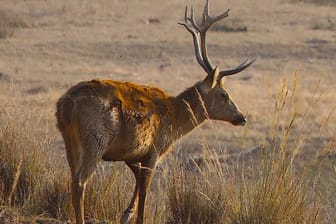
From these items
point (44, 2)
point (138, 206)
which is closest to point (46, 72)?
point (138, 206)

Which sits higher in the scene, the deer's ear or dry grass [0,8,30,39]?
the deer's ear

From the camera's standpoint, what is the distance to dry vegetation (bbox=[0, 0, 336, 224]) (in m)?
7.34

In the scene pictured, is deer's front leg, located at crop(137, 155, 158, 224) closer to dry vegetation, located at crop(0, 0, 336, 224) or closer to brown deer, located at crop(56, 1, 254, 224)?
brown deer, located at crop(56, 1, 254, 224)

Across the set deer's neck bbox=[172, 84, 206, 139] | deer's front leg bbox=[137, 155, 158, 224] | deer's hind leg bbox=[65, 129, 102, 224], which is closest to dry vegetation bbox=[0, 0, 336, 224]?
deer's front leg bbox=[137, 155, 158, 224]

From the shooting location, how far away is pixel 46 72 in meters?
19.7

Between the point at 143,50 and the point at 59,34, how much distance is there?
343cm

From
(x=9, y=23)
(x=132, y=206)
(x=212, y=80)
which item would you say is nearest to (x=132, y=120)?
(x=132, y=206)

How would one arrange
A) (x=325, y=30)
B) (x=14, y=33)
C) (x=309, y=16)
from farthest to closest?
(x=309, y=16) → (x=325, y=30) → (x=14, y=33)

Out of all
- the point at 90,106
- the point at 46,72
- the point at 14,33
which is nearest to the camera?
the point at 90,106

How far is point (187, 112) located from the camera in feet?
26.7

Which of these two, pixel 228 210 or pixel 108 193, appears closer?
pixel 228 210

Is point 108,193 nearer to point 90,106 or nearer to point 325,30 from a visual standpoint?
point 90,106

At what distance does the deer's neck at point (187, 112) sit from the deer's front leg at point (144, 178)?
461mm

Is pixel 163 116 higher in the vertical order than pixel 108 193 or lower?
higher
